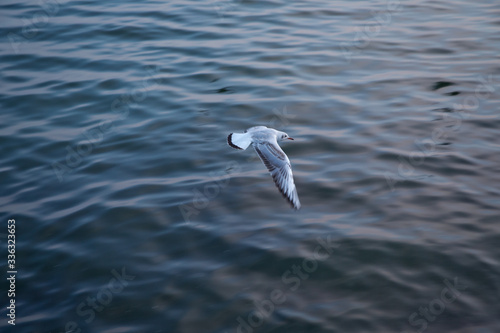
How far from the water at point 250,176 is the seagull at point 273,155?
0.41 meters

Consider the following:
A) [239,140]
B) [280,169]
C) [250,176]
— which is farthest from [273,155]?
[250,176]

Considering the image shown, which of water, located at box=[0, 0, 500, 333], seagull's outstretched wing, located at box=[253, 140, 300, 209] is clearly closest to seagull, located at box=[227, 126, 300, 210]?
seagull's outstretched wing, located at box=[253, 140, 300, 209]

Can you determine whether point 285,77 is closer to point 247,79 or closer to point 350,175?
point 247,79

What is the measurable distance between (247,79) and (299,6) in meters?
4.38

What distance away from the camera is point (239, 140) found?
6.95 metres

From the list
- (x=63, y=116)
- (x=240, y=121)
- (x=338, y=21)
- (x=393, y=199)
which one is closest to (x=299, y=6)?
(x=338, y=21)

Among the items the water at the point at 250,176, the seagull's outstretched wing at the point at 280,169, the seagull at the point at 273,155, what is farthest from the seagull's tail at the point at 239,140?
the water at the point at 250,176

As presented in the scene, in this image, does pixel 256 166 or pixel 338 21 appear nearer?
pixel 256 166

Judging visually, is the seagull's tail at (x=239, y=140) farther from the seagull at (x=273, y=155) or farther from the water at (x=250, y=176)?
the water at (x=250, y=176)

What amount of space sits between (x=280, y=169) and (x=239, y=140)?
2.13 ft

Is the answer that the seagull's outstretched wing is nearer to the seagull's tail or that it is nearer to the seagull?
the seagull

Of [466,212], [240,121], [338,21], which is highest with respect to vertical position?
[338,21]

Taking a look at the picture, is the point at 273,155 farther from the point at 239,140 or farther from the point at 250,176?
the point at 250,176

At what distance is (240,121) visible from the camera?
8.66 meters
